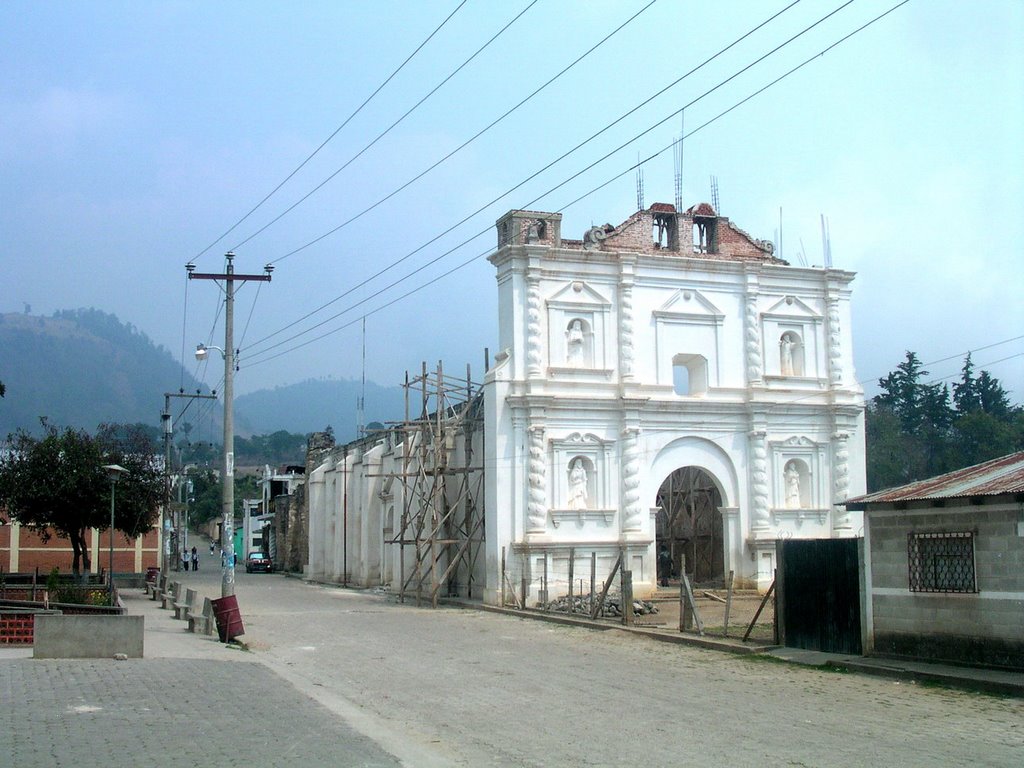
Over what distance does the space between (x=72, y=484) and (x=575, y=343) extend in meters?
16.4

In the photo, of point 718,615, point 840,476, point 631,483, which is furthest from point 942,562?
point 840,476

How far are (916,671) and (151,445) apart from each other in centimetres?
3055

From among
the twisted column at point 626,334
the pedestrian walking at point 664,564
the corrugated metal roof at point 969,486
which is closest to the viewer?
the corrugated metal roof at point 969,486

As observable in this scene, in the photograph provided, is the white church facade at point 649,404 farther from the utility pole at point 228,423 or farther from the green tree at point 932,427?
the green tree at point 932,427

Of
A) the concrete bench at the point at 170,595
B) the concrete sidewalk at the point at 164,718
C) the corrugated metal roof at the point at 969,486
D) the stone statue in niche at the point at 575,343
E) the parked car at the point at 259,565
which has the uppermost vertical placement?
the stone statue in niche at the point at 575,343

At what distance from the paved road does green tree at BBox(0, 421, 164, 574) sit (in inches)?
586

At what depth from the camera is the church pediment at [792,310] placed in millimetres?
37719

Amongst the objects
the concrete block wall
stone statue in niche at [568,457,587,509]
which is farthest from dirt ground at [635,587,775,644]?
the concrete block wall

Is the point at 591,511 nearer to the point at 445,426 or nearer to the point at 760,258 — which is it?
the point at 445,426

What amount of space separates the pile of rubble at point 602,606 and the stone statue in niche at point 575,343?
7406mm

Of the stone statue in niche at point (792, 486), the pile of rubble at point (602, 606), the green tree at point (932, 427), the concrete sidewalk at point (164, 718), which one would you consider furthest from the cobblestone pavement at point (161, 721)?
the green tree at point (932, 427)

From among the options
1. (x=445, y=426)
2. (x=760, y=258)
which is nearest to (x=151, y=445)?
(x=445, y=426)

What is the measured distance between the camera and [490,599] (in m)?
33.9

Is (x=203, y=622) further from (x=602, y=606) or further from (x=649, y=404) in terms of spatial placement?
(x=649, y=404)
